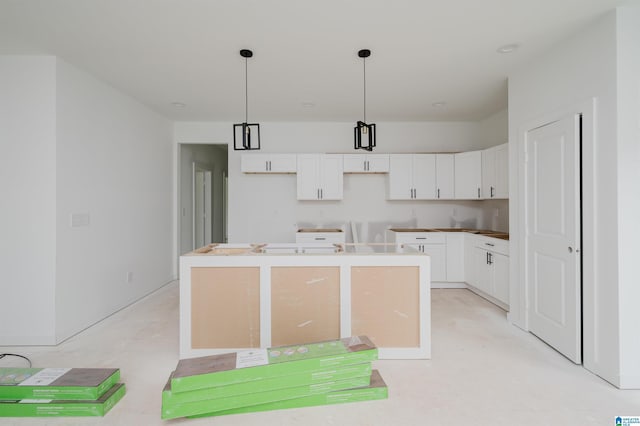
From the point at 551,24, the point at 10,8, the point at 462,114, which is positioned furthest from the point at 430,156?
the point at 10,8

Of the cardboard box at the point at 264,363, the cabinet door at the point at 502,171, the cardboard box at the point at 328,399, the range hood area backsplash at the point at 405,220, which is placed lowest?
the cardboard box at the point at 328,399

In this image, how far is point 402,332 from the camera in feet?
8.99

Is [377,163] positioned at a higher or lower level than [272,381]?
higher

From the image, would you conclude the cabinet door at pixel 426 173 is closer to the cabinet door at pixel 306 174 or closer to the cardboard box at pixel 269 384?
the cabinet door at pixel 306 174

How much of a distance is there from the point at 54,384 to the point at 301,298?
163cm

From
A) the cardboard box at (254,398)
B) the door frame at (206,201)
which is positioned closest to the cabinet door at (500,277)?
the cardboard box at (254,398)

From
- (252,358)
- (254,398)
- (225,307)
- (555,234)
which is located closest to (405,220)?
(555,234)

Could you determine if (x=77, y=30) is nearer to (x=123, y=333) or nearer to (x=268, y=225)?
(x=123, y=333)

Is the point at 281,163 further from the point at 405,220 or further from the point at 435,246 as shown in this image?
the point at 435,246

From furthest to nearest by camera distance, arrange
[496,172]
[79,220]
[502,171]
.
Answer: [496,172], [502,171], [79,220]

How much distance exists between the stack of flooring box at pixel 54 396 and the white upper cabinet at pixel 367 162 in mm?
4142

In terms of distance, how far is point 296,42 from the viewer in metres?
2.89

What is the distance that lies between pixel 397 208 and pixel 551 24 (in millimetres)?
3456

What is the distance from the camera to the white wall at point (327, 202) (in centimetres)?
566
